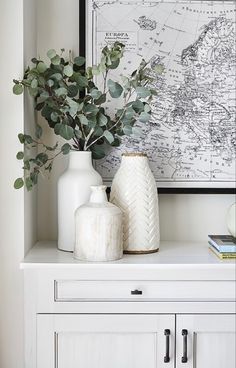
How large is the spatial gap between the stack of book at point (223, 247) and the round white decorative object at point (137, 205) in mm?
202

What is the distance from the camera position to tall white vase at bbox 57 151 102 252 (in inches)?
80.4

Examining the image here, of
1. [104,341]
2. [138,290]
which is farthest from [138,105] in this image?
[104,341]

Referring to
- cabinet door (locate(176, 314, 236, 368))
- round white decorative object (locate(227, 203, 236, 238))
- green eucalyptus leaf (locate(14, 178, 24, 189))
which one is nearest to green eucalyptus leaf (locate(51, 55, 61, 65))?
green eucalyptus leaf (locate(14, 178, 24, 189))

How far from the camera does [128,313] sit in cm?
187

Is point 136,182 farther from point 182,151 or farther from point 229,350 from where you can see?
point 229,350

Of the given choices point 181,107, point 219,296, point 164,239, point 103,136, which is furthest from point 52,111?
point 219,296

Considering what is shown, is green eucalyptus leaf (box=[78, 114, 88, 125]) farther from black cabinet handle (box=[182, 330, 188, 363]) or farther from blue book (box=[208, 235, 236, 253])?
black cabinet handle (box=[182, 330, 188, 363])

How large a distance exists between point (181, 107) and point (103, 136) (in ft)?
1.15

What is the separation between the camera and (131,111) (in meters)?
2.02

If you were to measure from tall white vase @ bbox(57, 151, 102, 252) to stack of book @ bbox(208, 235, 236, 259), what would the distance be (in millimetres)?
457

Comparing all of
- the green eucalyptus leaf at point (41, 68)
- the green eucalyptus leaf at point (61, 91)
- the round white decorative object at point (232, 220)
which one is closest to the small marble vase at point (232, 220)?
the round white decorative object at point (232, 220)

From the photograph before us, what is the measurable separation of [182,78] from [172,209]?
508 mm

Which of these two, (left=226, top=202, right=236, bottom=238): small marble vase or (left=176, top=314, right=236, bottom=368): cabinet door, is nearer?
(left=176, top=314, right=236, bottom=368): cabinet door

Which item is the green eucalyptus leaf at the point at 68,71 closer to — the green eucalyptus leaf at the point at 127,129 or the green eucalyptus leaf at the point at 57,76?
the green eucalyptus leaf at the point at 57,76
